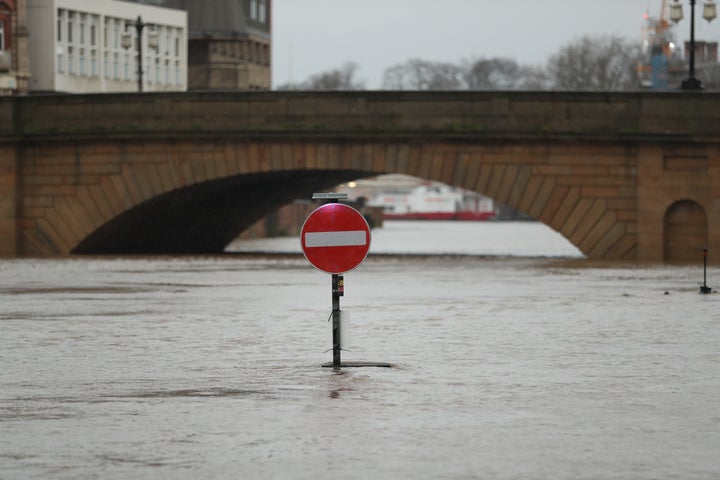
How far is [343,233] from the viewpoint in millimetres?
15242

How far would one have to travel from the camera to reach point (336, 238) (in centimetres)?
1524

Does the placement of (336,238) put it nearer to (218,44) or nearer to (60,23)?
(60,23)

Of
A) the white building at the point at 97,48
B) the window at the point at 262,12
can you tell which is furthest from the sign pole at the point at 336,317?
the window at the point at 262,12

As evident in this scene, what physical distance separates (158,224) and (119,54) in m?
43.2

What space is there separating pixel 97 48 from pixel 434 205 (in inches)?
3440

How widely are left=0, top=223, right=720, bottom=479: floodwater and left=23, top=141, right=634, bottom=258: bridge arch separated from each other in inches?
577

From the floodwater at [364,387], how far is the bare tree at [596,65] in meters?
124

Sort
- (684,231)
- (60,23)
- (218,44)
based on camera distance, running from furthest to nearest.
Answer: (218,44)
(60,23)
(684,231)

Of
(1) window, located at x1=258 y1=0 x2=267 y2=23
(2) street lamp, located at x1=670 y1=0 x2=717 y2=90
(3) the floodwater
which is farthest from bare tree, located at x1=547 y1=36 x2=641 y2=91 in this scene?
(3) the floodwater

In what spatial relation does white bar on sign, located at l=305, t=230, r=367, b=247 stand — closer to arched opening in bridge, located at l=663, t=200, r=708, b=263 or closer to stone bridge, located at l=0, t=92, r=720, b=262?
stone bridge, located at l=0, t=92, r=720, b=262

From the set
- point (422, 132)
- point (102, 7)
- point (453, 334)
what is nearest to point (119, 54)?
point (102, 7)

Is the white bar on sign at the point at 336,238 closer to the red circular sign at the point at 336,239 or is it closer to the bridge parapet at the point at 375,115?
the red circular sign at the point at 336,239

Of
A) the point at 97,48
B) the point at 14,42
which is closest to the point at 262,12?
the point at 97,48

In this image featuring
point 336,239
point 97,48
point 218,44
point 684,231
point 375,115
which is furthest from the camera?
point 218,44
